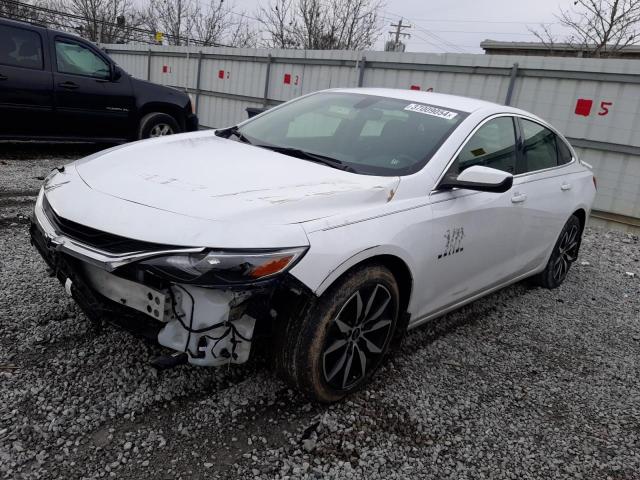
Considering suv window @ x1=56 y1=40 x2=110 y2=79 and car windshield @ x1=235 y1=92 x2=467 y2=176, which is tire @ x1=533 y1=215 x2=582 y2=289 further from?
suv window @ x1=56 y1=40 x2=110 y2=79

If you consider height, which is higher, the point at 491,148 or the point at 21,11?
the point at 21,11

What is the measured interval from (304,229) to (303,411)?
95 cm

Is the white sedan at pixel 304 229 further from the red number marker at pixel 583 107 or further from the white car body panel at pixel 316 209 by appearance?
the red number marker at pixel 583 107

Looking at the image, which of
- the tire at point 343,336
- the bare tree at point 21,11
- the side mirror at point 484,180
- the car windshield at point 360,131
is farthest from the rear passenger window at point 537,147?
the bare tree at point 21,11

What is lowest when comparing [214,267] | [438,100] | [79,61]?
[214,267]

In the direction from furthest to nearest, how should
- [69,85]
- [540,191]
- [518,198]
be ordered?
[69,85] < [540,191] < [518,198]

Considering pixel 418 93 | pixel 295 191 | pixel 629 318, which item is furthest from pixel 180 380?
pixel 629 318

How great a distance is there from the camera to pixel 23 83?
710cm

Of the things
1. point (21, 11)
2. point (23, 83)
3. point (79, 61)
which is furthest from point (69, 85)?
point (21, 11)

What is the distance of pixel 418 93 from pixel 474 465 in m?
2.56

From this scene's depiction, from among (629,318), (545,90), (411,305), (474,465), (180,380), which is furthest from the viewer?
(545,90)

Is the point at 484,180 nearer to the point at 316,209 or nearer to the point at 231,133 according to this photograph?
the point at 316,209

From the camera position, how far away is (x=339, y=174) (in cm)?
277

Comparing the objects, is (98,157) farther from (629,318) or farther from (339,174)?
(629,318)
